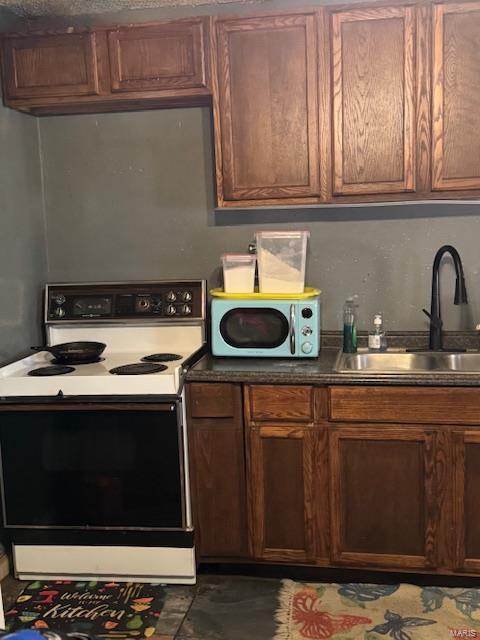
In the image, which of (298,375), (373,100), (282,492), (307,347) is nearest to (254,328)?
(307,347)

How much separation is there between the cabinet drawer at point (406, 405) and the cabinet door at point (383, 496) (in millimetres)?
48

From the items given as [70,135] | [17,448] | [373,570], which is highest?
[70,135]

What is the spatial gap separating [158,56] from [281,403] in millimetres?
1506

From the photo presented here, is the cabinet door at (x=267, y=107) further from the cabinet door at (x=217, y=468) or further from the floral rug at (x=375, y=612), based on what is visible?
the floral rug at (x=375, y=612)

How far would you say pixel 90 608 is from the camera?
2.70 meters

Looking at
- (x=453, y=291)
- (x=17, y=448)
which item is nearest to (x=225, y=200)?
(x=453, y=291)

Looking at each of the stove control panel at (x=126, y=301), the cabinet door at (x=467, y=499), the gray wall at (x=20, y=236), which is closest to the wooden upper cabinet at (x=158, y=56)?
the gray wall at (x=20, y=236)

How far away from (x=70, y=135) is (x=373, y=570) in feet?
7.67

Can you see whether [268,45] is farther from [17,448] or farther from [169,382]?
[17,448]

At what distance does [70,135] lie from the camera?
3.36 meters

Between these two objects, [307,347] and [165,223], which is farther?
[165,223]

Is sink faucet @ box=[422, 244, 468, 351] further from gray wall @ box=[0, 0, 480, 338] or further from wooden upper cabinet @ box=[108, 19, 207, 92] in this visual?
wooden upper cabinet @ box=[108, 19, 207, 92]

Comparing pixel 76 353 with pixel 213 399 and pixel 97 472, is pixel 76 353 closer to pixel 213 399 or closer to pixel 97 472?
pixel 97 472

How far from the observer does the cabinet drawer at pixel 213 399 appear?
279 cm
